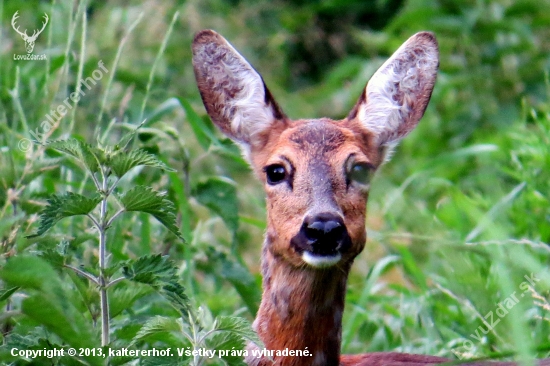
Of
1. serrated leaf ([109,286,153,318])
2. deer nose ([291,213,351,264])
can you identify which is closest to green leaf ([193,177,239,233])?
deer nose ([291,213,351,264])

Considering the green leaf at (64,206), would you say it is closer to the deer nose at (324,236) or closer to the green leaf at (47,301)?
the green leaf at (47,301)

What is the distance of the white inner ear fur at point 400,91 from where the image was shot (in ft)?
13.5

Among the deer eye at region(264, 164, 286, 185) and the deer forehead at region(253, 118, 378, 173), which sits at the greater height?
the deer forehead at region(253, 118, 378, 173)

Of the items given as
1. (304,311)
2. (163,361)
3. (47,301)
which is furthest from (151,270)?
(304,311)

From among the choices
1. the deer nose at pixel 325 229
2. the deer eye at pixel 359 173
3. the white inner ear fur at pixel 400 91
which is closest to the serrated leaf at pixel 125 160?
the deer nose at pixel 325 229

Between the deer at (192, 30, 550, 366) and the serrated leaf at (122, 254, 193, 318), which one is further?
the deer at (192, 30, 550, 366)

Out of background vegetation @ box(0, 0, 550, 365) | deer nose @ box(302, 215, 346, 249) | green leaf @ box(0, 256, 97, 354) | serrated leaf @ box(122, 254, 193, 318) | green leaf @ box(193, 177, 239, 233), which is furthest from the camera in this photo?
green leaf @ box(193, 177, 239, 233)

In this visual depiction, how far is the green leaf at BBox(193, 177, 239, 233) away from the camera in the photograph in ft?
13.8

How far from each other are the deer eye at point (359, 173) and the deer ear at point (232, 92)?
0.47 m

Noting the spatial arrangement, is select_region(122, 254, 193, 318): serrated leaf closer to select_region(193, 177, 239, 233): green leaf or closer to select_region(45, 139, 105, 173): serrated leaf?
select_region(45, 139, 105, 173): serrated leaf

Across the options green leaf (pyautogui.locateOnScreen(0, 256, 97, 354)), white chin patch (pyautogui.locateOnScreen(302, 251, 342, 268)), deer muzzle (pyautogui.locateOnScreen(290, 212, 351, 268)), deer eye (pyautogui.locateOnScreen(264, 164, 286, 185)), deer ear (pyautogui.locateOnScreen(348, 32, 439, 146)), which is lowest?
green leaf (pyautogui.locateOnScreen(0, 256, 97, 354))

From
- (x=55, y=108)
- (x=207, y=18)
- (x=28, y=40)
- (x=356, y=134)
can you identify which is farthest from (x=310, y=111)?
(x=356, y=134)

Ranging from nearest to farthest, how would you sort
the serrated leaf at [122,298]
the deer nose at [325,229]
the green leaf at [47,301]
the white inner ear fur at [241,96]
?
the green leaf at [47,301], the serrated leaf at [122,298], the deer nose at [325,229], the white inner ear fur at [241,96]

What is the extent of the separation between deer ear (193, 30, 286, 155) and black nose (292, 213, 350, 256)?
752 millimetres
